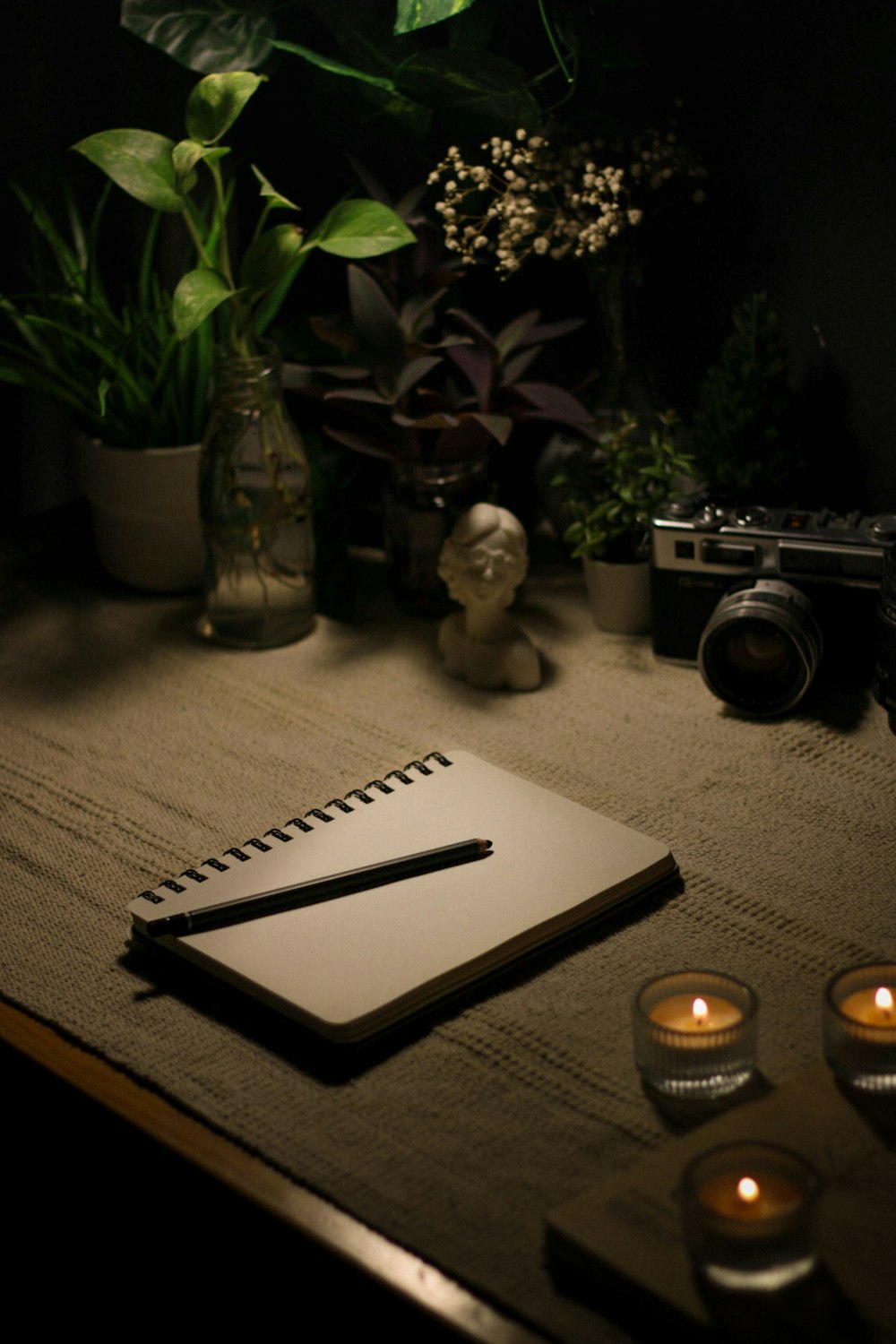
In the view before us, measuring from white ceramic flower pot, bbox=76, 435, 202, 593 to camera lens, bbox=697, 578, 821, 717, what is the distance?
1.51ft

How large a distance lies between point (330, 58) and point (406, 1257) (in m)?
1.04

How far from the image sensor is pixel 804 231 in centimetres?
125

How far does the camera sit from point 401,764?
1.07m

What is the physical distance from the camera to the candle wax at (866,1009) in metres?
0.74

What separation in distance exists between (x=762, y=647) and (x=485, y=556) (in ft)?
0.70

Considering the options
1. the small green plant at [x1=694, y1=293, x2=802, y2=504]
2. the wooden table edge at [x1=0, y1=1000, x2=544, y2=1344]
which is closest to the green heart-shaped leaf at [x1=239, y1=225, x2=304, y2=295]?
the small green plant at [x1=694, y1=293, x2=802, y2=504]

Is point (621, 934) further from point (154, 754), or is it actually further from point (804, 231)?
point (804, 231)

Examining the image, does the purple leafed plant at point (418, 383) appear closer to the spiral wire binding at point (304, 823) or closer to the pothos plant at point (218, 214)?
the pothos plant at point (218, 214)

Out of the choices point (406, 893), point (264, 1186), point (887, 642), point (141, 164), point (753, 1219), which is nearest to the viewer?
point (753, 1219)

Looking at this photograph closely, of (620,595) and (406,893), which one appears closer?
(406,893)

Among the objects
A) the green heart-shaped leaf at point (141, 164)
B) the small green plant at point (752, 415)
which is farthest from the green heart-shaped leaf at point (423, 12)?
the small green plant at point (752, 415)

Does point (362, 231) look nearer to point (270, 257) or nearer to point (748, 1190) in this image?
point (270, 257)

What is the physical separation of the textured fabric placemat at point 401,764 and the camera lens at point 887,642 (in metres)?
0.03

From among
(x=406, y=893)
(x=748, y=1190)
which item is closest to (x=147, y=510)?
(x=406, y=893)
